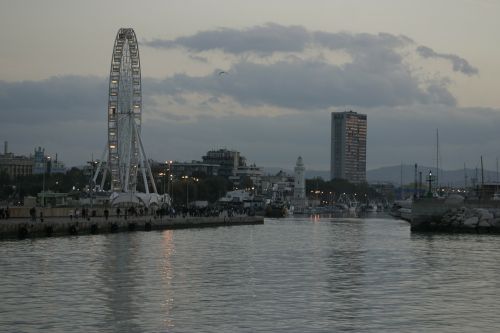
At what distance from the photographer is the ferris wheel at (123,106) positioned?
97.3 metres

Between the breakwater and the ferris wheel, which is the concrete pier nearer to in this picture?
the ferris wheel

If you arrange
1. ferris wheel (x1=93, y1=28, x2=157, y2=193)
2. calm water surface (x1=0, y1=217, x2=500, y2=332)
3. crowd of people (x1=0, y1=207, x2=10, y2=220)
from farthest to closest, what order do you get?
1. ferris wheel (x1=93, y1=28, x2=157, y2=193)
2. crowd of people (x1=0, y1=207, x2=10, y2=220)
3. calm water surface (x1=0, y1=217, x2=500, y2=332)

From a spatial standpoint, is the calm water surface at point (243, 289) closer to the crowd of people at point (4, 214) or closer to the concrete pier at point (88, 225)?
the concrete pier at point (88, 225)

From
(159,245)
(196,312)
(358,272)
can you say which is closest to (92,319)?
(196,312)

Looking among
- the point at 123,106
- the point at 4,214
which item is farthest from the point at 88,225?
the point at 123,106

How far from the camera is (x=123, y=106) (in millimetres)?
98812

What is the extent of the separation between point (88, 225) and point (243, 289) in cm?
3728

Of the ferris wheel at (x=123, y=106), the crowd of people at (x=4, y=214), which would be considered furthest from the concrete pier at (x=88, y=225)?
the ferris wheel at (x=123, y=106)

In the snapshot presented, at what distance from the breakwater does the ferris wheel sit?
104 feet

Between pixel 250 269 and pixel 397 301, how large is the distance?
12.1 metres

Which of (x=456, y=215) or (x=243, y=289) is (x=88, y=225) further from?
(x=243, y=289)

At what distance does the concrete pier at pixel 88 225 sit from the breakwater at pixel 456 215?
22.7m

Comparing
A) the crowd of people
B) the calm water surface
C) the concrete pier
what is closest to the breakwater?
the concrete pier

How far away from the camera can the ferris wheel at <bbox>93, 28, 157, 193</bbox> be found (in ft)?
319
